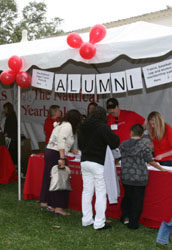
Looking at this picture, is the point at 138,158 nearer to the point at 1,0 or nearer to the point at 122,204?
the point at 122,204

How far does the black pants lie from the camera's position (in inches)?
146

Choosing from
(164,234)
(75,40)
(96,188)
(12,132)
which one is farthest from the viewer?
(12,132)

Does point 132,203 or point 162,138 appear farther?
point 162,138

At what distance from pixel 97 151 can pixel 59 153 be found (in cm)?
75

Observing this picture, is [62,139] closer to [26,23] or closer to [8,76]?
[8,76]

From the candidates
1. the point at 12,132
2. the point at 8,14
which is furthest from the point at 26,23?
the point at 12,132

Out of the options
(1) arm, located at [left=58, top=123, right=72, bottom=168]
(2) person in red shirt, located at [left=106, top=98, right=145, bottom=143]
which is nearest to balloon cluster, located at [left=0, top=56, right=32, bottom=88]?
(1) arm, located at [left=58, top=123, right=72, bottom=168]

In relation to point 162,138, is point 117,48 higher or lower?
higher

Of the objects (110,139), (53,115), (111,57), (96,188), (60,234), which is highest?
(111,57)

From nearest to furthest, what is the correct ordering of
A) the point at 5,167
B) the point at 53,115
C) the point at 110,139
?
the point at 110,139, the point at 53,115, the point at 5,167

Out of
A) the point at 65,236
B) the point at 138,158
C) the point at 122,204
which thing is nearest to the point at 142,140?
the point at 138,158

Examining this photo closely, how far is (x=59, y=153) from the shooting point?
168 inches

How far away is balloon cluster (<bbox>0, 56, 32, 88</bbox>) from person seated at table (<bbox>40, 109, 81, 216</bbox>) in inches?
32.9

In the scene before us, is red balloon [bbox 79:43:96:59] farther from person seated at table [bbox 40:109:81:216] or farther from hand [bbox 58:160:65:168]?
hand [bbox 58:160:65:168]
